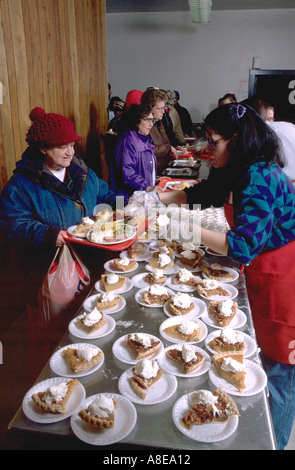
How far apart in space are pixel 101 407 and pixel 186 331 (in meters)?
0.56

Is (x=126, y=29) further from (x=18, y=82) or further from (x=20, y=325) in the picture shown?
(x=20, y=325)

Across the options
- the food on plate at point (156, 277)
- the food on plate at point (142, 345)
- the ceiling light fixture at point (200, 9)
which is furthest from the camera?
the ceiling light fixture at point (200, 9)

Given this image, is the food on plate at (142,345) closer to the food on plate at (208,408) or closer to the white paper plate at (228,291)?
the food on plate at (208,408)

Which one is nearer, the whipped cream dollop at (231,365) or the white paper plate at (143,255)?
the whipped cream dollop at (231,365)

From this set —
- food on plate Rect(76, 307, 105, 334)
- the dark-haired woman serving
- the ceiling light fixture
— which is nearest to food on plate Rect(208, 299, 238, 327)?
the dark-haired woman serving

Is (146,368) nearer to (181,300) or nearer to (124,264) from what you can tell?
(181,300)

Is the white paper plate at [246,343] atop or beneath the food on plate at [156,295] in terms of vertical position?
beneath

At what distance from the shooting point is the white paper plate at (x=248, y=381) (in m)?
1.47

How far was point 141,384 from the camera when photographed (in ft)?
4.84

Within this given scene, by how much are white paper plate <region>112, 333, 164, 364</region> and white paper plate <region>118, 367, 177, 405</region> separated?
68 mm

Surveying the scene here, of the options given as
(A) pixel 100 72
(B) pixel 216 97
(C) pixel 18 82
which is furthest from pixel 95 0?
(B) pixel 216 97

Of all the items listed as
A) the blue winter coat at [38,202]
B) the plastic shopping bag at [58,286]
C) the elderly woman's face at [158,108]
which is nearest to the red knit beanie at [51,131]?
the blue winter coat at [38,202]

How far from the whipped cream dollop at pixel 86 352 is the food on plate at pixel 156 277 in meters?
0.69
